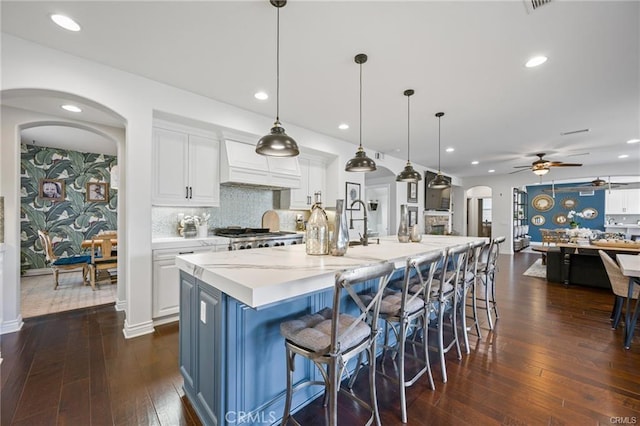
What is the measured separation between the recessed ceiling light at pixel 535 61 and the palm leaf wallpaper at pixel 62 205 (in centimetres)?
789

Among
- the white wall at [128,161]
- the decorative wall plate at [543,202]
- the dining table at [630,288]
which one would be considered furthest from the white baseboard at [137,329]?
the decorative wall plate at [543,202]

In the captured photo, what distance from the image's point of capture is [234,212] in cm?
421

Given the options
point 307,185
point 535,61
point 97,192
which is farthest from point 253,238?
point 97,192

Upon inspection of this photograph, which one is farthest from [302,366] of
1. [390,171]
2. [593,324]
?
[390,171]

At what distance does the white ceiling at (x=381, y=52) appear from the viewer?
1.89 meters

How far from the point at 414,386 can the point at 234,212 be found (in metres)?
3.32

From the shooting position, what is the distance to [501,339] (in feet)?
8.79

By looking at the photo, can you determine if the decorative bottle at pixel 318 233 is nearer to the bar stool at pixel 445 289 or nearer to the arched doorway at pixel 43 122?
the bar stool at pixel 445 289

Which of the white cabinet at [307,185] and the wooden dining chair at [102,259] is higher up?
the white cabinet at [307,185]

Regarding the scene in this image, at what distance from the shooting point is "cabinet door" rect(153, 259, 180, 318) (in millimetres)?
2924

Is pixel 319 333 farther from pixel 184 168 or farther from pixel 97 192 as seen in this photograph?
pixel 97 192

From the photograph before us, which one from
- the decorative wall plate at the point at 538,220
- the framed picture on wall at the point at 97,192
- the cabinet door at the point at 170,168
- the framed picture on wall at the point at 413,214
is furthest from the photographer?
the decorative wall plate at the point at 538,220

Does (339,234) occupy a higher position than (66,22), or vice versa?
(66,22)

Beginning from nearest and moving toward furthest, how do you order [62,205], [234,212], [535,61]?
[535,61], [234,212], [62,205]
